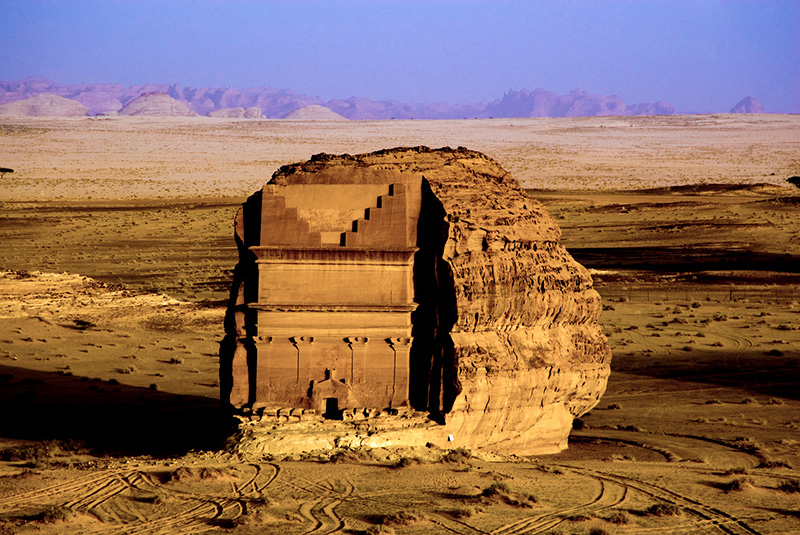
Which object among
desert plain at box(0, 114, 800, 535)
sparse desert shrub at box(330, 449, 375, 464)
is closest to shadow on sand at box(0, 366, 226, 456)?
desert plain at box(0, 114, 800, 535)

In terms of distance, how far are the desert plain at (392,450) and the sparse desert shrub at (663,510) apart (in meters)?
0.04

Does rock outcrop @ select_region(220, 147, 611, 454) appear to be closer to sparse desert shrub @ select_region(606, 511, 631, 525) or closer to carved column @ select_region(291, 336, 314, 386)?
carved column @ select_region(291, 336, 314, 386)

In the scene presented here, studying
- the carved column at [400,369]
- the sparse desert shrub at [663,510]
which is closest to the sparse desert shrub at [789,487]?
the sparse desert shrub at [663,510]

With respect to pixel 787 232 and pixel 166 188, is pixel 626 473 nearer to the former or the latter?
pixel 787 232

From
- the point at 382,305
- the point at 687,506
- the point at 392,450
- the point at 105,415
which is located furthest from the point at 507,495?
the point at 105,415

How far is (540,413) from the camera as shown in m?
15.7

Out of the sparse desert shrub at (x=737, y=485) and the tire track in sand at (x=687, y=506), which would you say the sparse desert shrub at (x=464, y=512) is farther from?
the sparse desert shrub at (x=737, y=485)

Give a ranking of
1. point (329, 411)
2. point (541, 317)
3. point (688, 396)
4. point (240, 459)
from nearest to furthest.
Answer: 1. point (240, 459)
2. point (329, 411)
3. point (541, 317)
4. point (688, 396)

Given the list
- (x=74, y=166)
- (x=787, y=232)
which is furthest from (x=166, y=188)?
(x=787, y=232)

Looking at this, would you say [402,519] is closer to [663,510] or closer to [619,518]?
[619,518]

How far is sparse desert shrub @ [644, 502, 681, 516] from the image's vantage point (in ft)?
39.5

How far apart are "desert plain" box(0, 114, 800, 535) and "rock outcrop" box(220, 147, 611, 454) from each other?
3.15 ft

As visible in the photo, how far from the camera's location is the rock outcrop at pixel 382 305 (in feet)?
46.6

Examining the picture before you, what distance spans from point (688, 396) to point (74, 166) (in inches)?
3488
